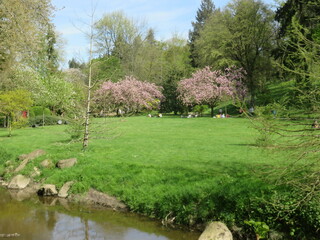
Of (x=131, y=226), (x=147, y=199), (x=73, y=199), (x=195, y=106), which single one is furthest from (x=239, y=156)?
(x=195, y=106)

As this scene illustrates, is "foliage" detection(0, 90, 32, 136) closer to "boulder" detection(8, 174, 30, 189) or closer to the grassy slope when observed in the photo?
the grassy slope

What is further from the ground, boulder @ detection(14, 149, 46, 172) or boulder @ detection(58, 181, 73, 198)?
boulder @ detection(14, 149, 46, 172)

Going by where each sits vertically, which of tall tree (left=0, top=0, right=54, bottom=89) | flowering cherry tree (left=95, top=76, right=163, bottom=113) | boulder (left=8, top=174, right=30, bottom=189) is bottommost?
boulder (left=8, top=174, right=30, bottom=189)

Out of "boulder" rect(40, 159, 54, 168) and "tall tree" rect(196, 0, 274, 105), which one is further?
"tall tree" rect(196, 0, 274, 105)

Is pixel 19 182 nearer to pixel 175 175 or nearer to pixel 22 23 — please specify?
pixel 175 175

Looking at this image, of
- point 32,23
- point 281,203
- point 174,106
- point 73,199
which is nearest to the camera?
point 281,203

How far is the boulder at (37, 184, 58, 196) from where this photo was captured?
13.6 m

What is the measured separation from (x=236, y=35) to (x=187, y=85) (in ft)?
28.3

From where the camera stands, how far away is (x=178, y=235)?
31.0ft

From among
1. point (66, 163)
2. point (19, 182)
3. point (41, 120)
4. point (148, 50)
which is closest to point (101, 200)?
point (66, 163)

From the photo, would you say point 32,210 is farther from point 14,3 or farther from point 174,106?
point 174,106

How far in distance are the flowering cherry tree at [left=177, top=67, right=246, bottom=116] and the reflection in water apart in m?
29.4

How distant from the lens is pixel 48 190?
1358 cm

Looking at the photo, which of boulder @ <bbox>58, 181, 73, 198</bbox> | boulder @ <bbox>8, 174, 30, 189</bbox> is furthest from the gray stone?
boulder @ <bbox>58, 181, 73, 198</bbox>
